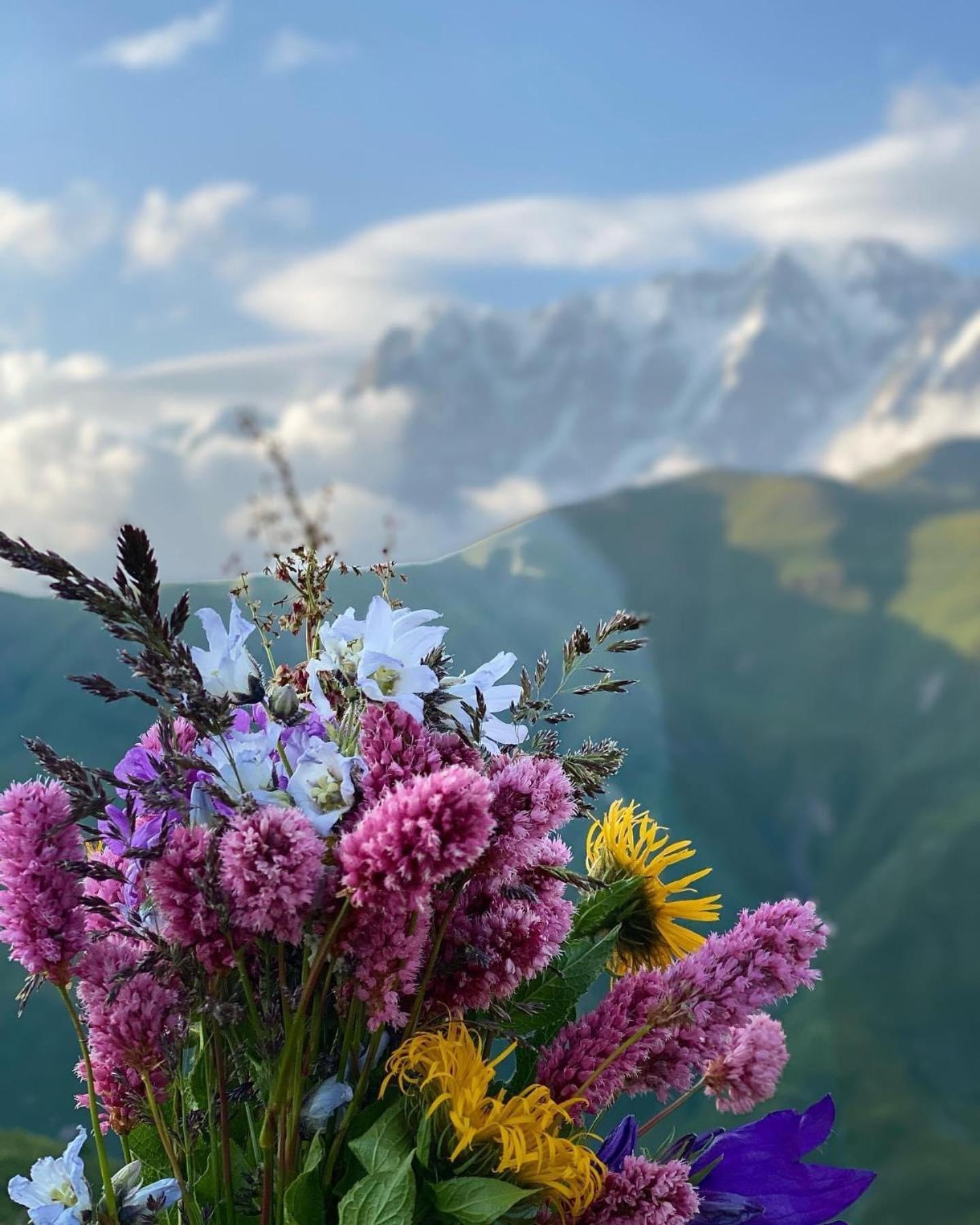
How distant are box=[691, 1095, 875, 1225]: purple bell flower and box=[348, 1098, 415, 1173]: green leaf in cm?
17

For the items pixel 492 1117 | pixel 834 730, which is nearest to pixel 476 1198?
pixel 492 1117

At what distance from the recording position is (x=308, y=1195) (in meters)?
0.50

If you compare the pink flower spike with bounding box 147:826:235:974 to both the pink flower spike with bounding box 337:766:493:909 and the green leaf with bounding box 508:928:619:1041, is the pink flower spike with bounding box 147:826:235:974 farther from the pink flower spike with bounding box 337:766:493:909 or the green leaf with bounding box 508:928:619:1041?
the green leaf with bounding box 508:928:619:1041

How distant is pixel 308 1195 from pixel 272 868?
168 mm

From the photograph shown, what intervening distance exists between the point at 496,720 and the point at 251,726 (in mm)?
110

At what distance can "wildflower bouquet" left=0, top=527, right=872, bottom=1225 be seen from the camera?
0.44m

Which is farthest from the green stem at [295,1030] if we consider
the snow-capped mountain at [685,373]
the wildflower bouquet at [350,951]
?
the snow-capped mountain at [685,373]

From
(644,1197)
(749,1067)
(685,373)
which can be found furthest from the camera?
(685,373)

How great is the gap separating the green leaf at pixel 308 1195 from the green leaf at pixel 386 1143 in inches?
0.6

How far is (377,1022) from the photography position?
1.58 ft

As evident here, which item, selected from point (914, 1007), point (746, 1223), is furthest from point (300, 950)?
point (914, 1007)

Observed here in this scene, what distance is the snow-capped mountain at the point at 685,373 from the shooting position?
14227mm

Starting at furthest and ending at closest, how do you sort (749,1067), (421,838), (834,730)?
(834,730)
(749,1067)
(421,838)

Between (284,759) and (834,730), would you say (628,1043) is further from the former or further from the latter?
(834,730)
